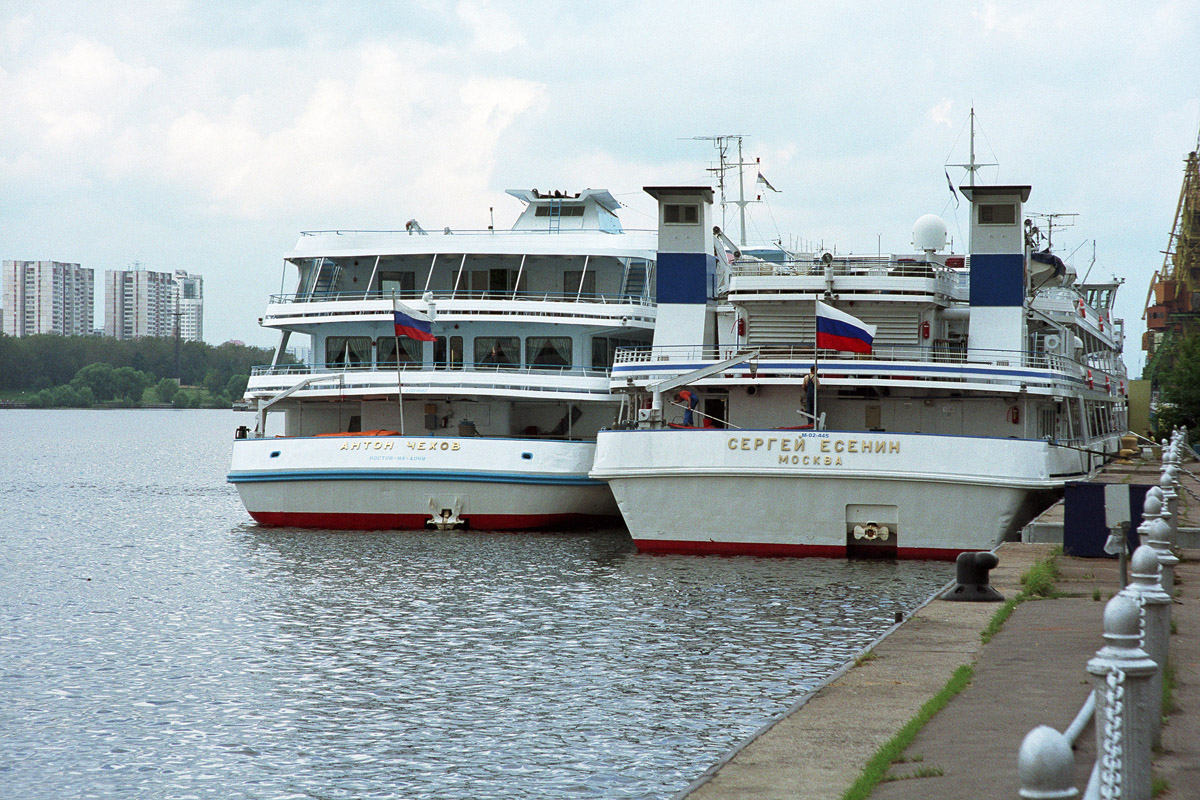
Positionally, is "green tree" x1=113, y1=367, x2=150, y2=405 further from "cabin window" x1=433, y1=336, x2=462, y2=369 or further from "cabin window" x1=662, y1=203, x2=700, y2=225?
"cabin window" x1=662, y1=203, x2=700, y2=225

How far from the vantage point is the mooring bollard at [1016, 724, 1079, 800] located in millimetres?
4621

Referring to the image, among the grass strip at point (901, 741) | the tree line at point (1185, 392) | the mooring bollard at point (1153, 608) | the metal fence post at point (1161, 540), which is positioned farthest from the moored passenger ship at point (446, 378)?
the tree line at point (1185, 392)

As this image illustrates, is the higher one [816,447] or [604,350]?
[604,350]

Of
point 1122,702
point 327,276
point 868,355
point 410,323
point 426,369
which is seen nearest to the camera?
point 1122,702

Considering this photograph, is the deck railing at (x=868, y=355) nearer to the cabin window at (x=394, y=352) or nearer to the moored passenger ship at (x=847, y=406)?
the moored passenger ship at (x=847, y=406)

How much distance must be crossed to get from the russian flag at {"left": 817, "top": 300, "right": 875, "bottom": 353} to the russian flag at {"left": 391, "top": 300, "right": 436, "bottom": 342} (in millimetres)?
9711

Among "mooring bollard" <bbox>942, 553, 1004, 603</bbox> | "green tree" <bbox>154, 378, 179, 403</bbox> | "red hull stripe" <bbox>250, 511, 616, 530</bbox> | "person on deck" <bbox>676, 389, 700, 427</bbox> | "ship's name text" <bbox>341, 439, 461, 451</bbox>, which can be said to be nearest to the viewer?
"mooring bollard" <bbox>942, 553, 1004, 603</bbox>

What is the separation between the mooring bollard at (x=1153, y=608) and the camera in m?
7.54

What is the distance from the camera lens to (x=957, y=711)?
10062 millimetres

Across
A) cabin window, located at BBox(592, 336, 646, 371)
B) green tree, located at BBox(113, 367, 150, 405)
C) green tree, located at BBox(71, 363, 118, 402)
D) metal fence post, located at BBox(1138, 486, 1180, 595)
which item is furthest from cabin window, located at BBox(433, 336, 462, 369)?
green tree, located at BBox(71, 363, 118, 402)

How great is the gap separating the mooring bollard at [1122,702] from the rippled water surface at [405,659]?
4592 millimetres

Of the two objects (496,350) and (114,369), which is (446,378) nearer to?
(496,350)

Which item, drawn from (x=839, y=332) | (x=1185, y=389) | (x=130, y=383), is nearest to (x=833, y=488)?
(x=839, y=332)

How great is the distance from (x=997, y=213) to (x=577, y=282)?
36.0ft
